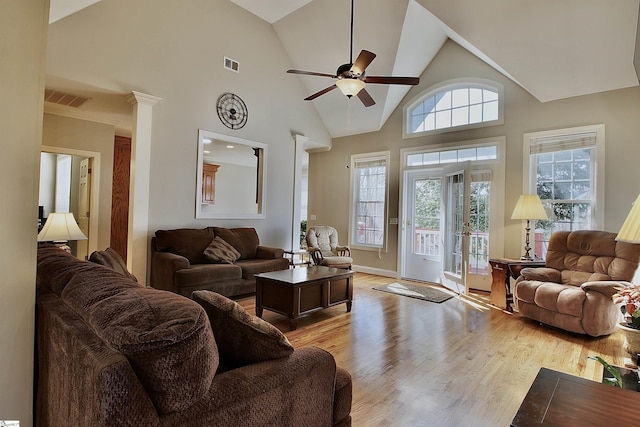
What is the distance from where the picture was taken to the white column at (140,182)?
4.21 meters

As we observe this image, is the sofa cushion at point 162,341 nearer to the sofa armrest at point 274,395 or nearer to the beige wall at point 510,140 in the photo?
the sofa armrest at point 274,395

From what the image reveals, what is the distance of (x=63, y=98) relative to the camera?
14.2 ft

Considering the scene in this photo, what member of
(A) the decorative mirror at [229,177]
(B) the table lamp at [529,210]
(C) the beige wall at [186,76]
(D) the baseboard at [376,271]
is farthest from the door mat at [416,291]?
(A) the decorative mirror at [229,177]

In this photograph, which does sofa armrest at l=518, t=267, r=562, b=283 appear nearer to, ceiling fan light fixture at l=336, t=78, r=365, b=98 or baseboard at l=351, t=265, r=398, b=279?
baseboard at l=351, t=265, r=398, b=279

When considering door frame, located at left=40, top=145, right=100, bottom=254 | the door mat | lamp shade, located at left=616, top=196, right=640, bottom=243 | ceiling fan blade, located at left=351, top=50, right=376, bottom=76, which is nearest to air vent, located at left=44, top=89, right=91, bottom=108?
door frame, located at left=40, top=145, right=100, bottom=254

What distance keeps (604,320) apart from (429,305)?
1.78m

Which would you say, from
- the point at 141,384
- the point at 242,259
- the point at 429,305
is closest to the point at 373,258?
the point at 429,305

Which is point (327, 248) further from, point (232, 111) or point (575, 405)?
point (575, 405)

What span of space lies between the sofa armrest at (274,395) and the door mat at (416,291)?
3.67m

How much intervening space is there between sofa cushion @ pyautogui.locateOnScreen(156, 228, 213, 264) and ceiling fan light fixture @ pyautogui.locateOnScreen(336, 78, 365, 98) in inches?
109

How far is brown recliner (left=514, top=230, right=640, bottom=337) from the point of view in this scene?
3191 mm

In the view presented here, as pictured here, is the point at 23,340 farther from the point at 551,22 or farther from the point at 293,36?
the point at 293,36

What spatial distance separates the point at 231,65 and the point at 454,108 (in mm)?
3723

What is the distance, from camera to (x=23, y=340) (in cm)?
122
